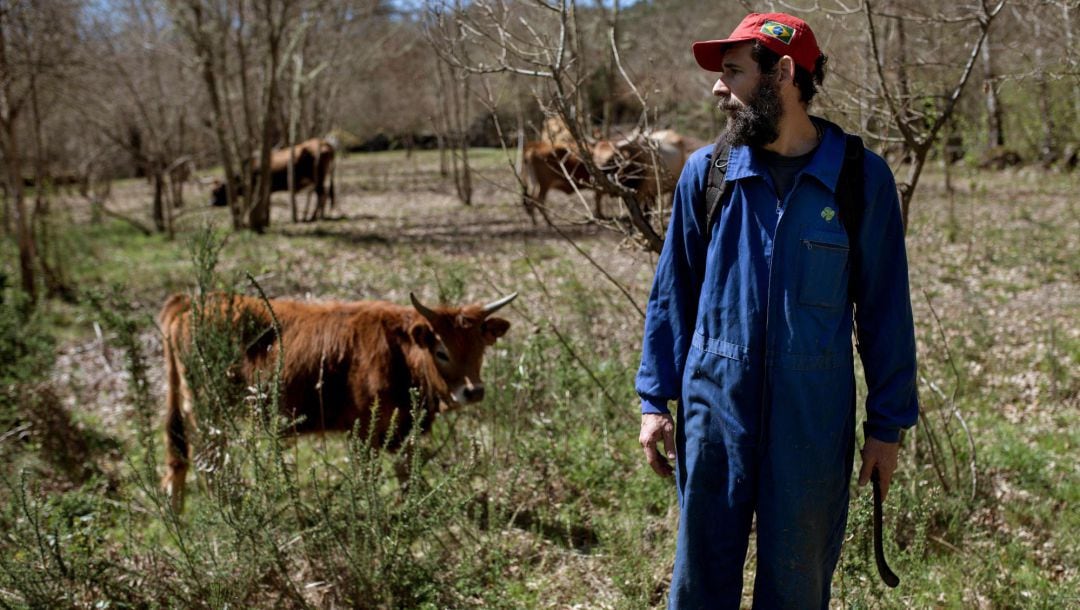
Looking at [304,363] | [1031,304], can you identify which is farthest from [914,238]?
[304,363]

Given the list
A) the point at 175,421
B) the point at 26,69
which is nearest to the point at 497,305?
the point at 175,421

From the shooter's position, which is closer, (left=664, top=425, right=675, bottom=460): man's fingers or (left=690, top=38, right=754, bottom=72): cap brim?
(left=690, top=38, right=754, bottom=72): cap brim

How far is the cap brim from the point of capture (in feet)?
8.90

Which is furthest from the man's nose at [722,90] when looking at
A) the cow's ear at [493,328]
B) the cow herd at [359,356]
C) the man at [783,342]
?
the cow's ear at [493,328]

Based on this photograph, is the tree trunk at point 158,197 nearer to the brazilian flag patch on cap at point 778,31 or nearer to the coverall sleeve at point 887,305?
the brazilian flag patch on cap at point 778,31

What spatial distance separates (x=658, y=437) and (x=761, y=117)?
43.5 inches

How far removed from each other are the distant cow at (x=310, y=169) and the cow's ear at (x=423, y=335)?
14109mm

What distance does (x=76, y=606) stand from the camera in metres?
3.98

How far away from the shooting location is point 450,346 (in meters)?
5.35

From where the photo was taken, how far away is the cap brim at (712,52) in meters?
2.71

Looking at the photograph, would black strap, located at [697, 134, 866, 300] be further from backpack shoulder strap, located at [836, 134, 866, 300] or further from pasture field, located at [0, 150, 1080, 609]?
pasture field, located at [0, 150, 1080, 609]

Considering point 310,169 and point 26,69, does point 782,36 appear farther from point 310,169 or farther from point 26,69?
point 310,169

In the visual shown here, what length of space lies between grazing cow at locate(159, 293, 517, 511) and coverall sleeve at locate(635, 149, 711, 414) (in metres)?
2.50

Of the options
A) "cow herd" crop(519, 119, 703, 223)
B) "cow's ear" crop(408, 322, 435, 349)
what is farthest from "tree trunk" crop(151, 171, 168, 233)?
"cow's ear" crop(408, 322, 435, 349)
